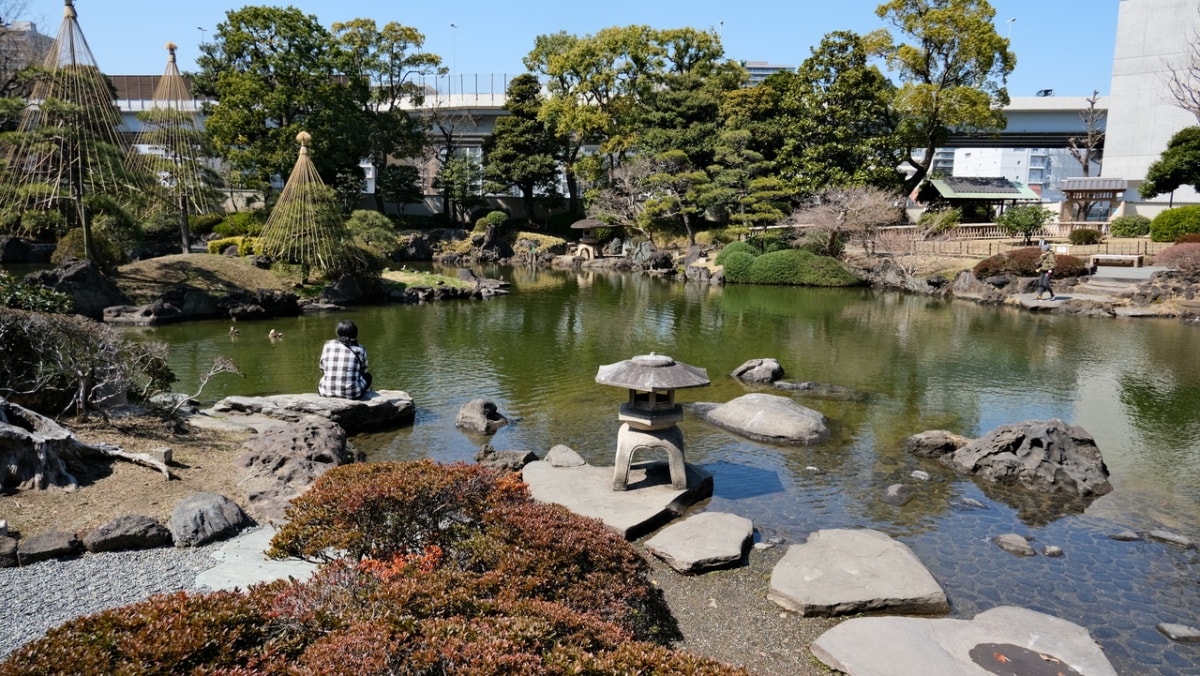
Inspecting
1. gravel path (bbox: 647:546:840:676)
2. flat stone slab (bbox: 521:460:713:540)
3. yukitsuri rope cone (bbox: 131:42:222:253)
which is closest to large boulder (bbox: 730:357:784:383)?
flat stone slab (bbox: 521:460:713:540)

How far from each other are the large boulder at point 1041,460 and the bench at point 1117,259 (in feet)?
84.2

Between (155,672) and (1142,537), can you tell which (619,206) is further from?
(155,672)

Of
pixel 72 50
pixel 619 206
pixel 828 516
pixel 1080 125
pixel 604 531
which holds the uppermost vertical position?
pixel 1080 125

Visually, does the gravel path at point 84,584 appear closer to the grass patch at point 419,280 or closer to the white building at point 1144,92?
the grass patch at point 419,280

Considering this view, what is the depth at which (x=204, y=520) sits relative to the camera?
23.1 ft

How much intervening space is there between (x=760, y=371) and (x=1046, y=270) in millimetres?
20038

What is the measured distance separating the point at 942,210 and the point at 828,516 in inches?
1427

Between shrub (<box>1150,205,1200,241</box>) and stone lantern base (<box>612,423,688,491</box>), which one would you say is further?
shrub (<box>1150,205,1200,241</box>)

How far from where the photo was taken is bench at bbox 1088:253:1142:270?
104 ft

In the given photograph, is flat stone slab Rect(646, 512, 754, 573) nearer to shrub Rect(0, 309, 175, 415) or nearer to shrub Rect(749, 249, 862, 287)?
shrub Rect(0, 309, 175, 415)

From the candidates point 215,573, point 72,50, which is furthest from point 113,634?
point 72,50

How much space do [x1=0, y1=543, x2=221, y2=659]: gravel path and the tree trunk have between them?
1.66 metres

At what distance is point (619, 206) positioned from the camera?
147 feet

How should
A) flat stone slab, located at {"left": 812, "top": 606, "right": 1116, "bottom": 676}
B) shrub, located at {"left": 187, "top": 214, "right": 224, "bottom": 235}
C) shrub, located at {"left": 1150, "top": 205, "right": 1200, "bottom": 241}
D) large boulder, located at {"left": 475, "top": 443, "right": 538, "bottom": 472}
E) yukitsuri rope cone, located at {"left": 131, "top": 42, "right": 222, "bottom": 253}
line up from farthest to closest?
shrub, located at {"left": 187, "top": 214, "right": 224, "bottom": 235} < shrub, located at {"left": 1150, "top": 205, "right": 1200, "bottom": 241} < yukitsuri rope cone, located at {"left": 131, "top": 42, "right": 222, "bottom": 253} < large boulder, located at {"left": 475, "top": 443, "right": 538, "bottom": 472} < flat stone slab, located at {"left": 812, "top": 606, "right": 1116, "bottom": 676}
